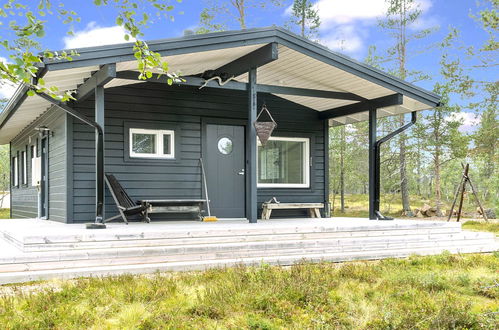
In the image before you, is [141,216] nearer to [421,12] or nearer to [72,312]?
[72,312]

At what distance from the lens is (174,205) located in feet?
28.3

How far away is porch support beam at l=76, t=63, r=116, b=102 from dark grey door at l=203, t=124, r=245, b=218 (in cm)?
243

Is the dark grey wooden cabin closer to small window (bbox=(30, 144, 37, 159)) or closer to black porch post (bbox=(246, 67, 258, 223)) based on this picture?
black porch post (bbox=(246, 67, 258, 223))

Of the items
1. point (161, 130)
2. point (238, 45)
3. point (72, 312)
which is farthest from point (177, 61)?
point (72, 312)

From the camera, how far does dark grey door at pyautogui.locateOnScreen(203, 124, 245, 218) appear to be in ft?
31.1

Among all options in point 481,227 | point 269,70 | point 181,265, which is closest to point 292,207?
point 269,70

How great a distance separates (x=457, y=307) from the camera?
14.0 feet

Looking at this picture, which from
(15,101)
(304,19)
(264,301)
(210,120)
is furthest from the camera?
(304,19)

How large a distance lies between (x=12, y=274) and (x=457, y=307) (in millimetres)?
4416

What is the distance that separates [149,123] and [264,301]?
5246 millimetres

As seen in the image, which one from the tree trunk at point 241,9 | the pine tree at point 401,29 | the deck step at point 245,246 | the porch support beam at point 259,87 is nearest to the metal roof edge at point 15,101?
the porch support beam at point 259,87

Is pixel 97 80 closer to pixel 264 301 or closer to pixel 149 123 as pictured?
pixel 149 123

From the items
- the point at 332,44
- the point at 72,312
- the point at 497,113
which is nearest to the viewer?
the point at 72,312

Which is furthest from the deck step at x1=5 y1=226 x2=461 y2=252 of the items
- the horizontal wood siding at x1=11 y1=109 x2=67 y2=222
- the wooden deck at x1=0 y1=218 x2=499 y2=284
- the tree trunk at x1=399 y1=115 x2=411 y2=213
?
the tree trunk at x1=399 y1=115 x2=411 y2=213
